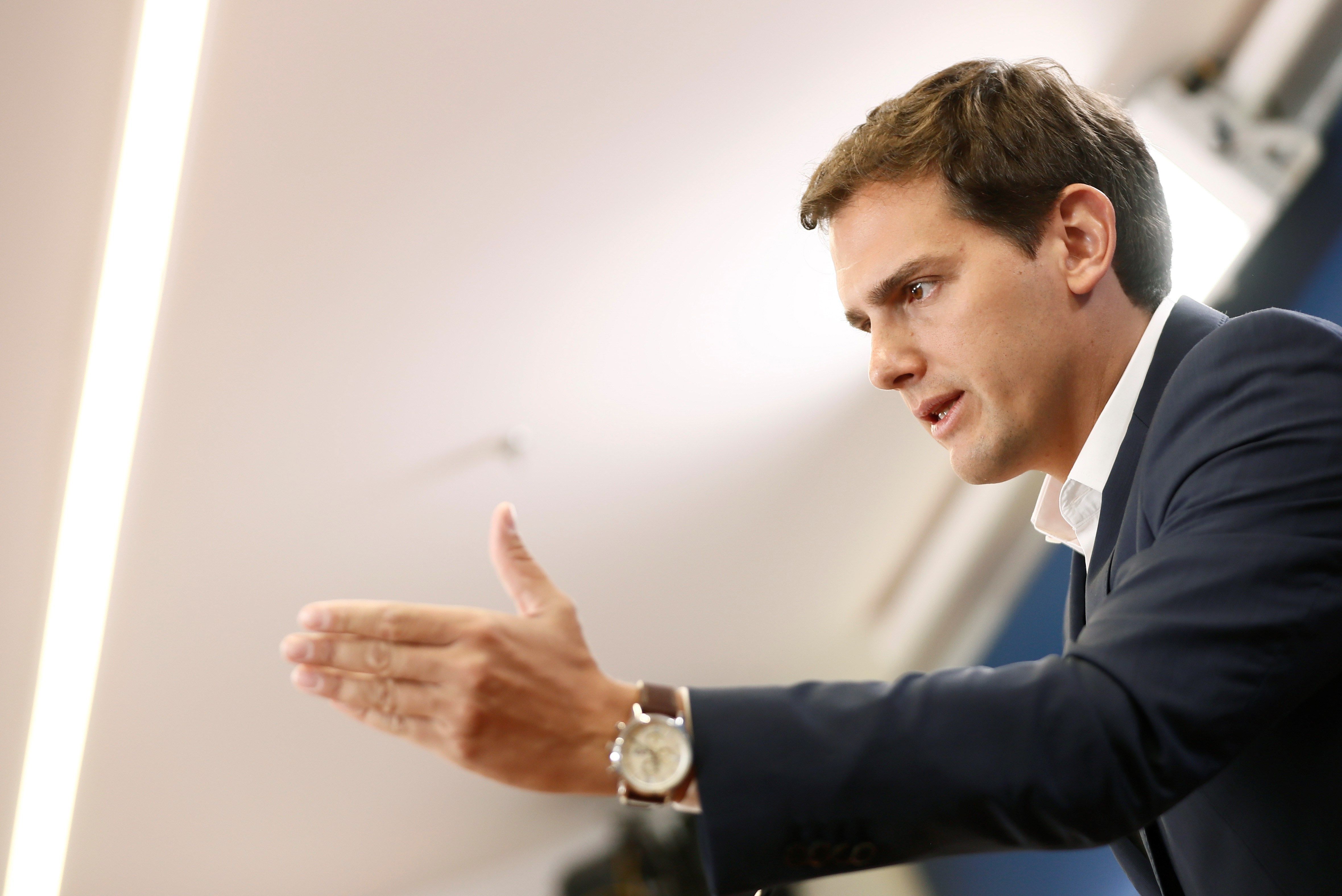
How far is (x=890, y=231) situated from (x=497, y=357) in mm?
1781

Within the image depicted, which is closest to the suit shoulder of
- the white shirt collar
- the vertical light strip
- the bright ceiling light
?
the white shirt collar

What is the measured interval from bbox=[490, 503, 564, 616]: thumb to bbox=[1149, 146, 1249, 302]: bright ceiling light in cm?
300

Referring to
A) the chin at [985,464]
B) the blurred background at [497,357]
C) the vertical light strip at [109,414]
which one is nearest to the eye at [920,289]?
the chin at [985,464]

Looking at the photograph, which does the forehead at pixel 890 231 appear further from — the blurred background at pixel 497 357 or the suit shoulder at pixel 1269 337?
the blurred background at pixel 497 357

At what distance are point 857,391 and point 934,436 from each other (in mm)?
2433

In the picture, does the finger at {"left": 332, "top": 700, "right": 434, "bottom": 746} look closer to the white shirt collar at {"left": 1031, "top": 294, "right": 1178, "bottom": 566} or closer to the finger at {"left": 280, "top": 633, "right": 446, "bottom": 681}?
the finger at {"left": 280, "top": 633, "right": 446, "bottom": 681}

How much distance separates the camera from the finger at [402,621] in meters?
0.77

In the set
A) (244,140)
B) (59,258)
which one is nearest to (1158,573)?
(244,140)

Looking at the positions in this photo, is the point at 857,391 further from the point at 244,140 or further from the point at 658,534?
the point at 244,140

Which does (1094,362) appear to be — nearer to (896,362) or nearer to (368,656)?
(896,362)

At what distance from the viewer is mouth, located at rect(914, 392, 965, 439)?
1.45 m

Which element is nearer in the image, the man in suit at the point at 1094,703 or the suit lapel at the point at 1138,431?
the man in suit at the point at 1094,703

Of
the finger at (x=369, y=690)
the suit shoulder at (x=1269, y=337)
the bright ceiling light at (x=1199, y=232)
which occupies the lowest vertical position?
the finger at (x=369, y=690)

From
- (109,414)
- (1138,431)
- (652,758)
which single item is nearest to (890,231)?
(1138,431)
